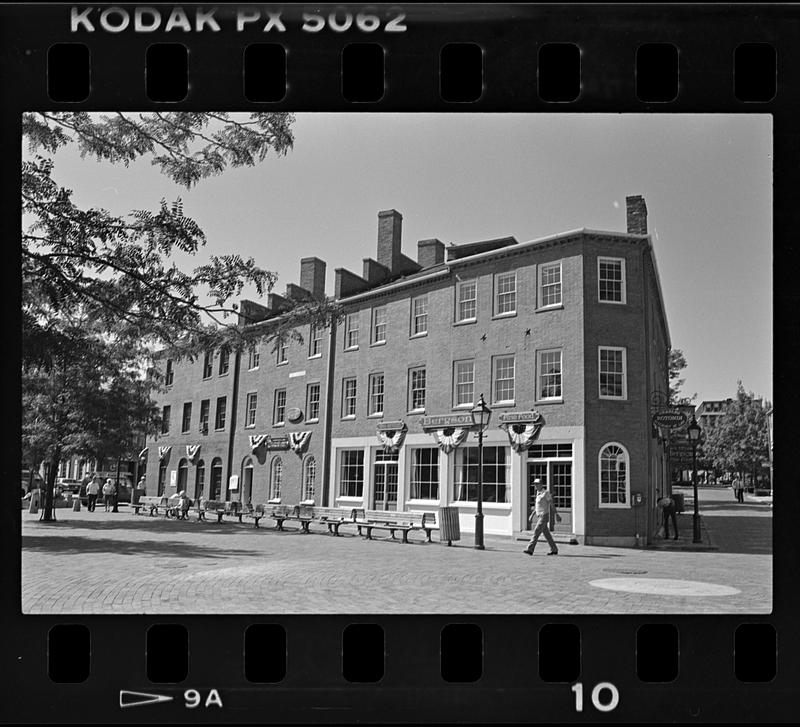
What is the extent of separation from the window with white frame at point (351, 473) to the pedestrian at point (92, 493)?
2798 millimetres

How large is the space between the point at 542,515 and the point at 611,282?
492 centimetres

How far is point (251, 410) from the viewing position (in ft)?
29.3

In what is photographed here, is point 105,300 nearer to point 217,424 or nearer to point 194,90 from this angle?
point 194,90

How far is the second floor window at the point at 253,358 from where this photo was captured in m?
7.37

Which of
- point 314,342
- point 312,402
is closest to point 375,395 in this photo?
point 312,402

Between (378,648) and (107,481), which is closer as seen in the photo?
(378,648)

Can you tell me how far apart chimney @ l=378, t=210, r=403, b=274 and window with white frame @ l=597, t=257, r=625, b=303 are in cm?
471

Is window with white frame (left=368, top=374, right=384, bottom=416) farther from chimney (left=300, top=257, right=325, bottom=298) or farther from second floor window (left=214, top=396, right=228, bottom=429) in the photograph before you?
chimney (left=300, top=257, right=325, bottom=298)

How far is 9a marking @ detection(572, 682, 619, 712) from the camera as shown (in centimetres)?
467

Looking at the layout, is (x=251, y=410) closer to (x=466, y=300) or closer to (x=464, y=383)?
(x=464, y=383)

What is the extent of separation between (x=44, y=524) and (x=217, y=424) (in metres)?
3.78

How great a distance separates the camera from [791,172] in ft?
17.8

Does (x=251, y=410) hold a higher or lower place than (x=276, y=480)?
higher

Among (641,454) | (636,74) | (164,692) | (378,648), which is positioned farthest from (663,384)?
(164,692)
